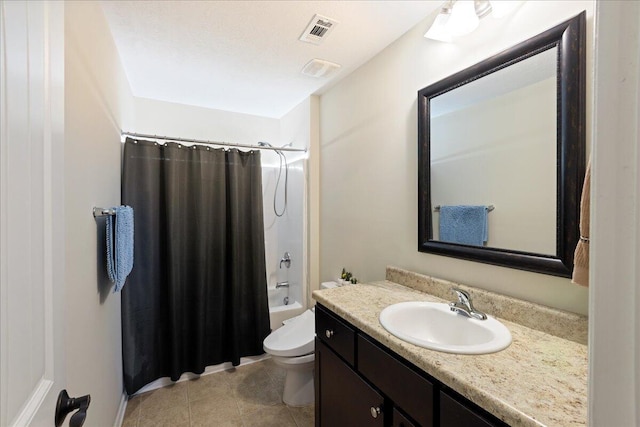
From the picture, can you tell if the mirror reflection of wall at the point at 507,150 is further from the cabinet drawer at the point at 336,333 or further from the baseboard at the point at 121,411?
the baseboard at the point at 121,411

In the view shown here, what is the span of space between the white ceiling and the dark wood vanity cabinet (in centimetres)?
161

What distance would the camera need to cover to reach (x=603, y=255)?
1.02 feet

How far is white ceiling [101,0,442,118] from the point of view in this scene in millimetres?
1480

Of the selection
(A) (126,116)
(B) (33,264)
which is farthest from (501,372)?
(A) (126,116)

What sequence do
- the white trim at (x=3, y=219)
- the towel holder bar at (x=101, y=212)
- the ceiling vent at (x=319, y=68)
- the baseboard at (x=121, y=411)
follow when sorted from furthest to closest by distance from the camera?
the ceiling vent at (x=319, y=68) → the baseboard at (x=121, y=411) → the towel holder bar at (x=101, y=212) → the white trim at (x=3, y=219)

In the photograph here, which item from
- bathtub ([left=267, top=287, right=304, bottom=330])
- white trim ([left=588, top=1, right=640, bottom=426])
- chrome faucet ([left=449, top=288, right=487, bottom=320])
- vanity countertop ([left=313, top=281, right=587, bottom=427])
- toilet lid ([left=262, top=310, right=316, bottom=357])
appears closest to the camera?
white trim ([left=588, top=1, right=640, bottom=426])

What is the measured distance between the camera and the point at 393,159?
69.7 inches

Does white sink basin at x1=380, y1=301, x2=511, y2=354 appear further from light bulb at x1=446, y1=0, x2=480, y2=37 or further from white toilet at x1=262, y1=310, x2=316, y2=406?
light bulb at x1=446, y1=0, x2=480, y2=37

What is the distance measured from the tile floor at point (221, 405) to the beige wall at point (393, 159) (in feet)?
3.29

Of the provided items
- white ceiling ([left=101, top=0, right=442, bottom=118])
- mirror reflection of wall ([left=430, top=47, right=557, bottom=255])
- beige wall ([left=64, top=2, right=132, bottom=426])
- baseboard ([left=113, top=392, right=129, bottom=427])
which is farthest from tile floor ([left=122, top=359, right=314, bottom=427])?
white ceiling ([left=101, top=0, right=442, bottom=118])

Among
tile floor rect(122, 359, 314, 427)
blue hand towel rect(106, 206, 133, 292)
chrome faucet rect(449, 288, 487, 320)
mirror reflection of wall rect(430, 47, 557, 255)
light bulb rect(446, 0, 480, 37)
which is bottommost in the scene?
tile floor rect(122, 359, 314, 427)

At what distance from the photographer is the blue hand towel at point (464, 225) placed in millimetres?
1281

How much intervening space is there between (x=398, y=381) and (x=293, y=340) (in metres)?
1.16

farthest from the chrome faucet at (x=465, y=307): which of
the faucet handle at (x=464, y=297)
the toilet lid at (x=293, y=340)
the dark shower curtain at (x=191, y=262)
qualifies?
the dark shower curtain at (x=191, y=262)
